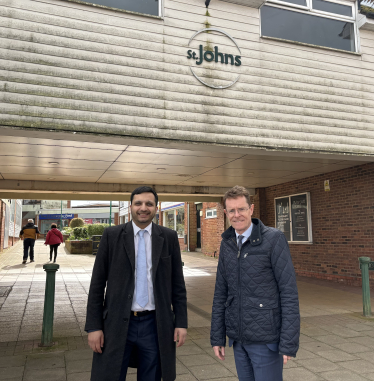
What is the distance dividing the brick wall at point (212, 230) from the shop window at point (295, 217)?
16.3ft

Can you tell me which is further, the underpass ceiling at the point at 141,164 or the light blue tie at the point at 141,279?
the underpass ceiling at the point at 141,164

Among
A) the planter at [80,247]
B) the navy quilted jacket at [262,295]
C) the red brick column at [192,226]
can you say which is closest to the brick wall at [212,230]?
the red brick column at [192,226]

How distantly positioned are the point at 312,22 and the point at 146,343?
7.28 metres

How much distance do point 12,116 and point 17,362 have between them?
10.3 ft

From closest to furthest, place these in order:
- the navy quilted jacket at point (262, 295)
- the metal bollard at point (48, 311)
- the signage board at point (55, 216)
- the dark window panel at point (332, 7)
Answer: the navy quilted jacket at point (262, 295)
the metal bollard at point (48, 311)
the dark window panel at point (332, 7)
the signage board at point (55, 216)

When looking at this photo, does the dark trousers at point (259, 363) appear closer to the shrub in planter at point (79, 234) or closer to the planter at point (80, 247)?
the planter at point (80, 247)

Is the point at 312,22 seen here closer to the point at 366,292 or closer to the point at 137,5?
the point at 137,5

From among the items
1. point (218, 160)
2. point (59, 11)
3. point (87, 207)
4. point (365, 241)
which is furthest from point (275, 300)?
point (87, 207)

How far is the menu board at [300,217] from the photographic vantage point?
35.5 feet

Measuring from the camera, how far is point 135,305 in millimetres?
2367

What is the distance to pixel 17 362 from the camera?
4.08 meters

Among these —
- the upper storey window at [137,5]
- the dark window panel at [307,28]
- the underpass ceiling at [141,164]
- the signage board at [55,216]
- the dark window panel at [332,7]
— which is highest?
the dark window panel at [332,7]

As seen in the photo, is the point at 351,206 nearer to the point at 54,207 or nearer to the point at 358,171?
the point at 358,171

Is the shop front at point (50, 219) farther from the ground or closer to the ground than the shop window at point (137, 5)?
closer to the ground
